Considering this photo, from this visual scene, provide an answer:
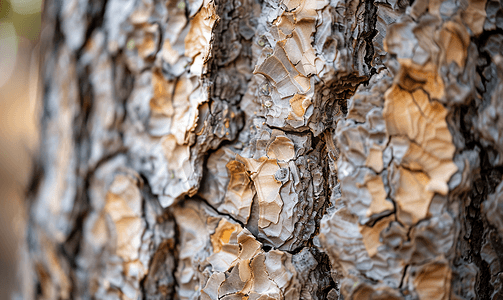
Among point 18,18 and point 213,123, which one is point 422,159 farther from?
point 18,18

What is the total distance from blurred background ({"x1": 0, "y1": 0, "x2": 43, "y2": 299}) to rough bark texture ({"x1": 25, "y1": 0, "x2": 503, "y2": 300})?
122 millimetres

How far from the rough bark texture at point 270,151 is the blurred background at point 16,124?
0.12 meters

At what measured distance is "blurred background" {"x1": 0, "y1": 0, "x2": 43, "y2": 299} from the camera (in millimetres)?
901

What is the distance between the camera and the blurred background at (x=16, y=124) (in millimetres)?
901

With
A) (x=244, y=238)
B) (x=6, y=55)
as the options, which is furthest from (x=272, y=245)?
(x=6, y=55)

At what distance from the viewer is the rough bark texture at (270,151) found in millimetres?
467

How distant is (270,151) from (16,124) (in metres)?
2.02

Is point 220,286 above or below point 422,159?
below

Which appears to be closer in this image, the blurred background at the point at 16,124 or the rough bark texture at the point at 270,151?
the rough bark texture at the point at 270,151

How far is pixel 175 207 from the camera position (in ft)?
2.25

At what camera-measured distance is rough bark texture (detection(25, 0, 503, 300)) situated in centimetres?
47

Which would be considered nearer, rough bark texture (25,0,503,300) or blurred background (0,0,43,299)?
rough bark texture (25,0,503,300)

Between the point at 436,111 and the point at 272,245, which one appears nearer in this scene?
the point at 436,111

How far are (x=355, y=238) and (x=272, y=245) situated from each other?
0.18 meters
